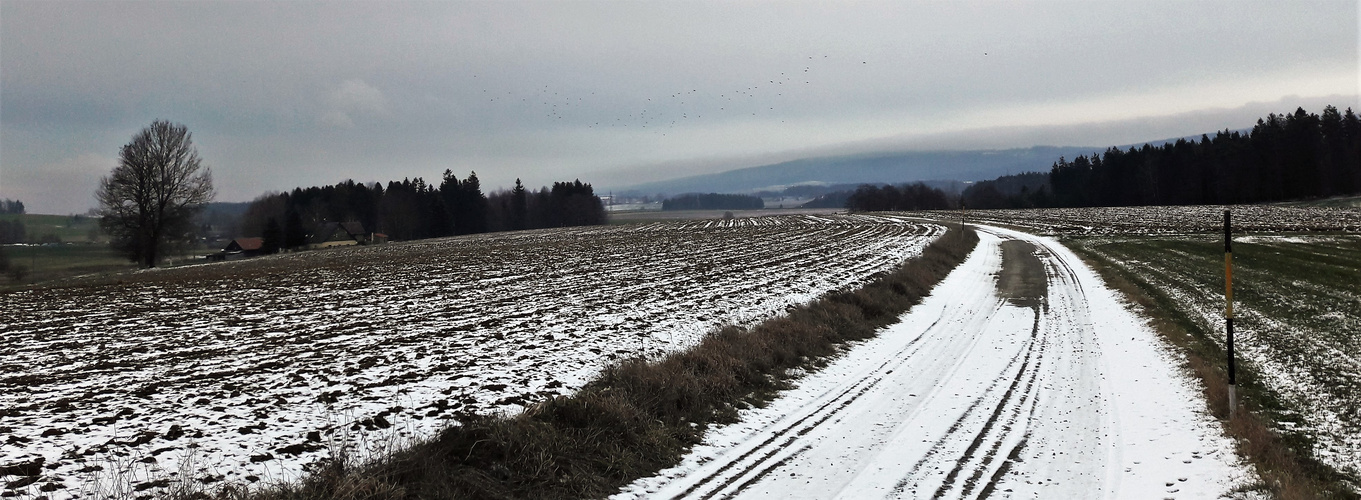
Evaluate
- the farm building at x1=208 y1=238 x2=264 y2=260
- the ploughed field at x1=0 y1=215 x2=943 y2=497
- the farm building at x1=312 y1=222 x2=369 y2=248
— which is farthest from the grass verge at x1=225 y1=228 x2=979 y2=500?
the farm building at x1=208 y1=238 x2=264 y2=260

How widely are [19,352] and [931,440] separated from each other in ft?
51.0

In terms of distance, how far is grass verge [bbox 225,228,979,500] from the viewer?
6230 millimetres

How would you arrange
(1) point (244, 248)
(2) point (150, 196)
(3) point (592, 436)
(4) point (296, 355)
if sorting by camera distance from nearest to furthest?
1. (3) point (592, 436)
2. (4) point (296, 355)
3. (2) point (150, 196)
4. (1) point (244, 248)

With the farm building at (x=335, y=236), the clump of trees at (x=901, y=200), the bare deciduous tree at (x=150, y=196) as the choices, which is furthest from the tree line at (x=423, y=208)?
the clump of trees at (x=901, y=200)

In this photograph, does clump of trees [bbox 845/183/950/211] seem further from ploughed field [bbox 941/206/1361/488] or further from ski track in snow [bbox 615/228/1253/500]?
ski track in snow [bbox 615/228/1253/500]

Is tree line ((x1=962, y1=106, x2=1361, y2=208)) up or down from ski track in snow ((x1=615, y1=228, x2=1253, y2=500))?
up

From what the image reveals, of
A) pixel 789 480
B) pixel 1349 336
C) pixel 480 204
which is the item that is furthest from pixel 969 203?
pixel 789 480

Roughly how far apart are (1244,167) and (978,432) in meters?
108

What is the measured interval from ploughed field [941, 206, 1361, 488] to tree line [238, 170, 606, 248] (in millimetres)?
85246

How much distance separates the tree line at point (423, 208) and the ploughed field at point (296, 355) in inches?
2798

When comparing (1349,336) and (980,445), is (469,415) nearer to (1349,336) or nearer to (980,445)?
(980,445)

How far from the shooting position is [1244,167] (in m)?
89.7

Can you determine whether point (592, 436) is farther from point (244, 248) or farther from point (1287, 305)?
point (244, 248)

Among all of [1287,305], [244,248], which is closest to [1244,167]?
[1287,305]
